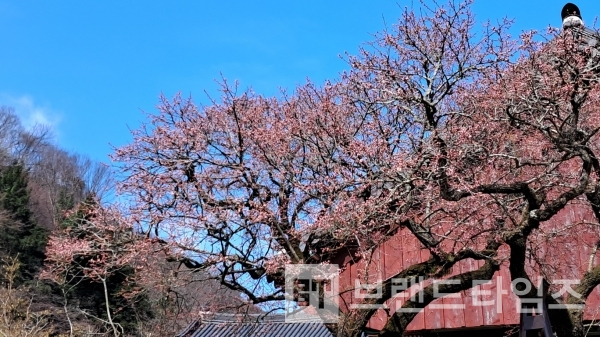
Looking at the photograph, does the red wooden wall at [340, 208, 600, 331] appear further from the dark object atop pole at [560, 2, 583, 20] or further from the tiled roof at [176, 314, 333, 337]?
the tiled roof at [176, 314, 333, 337]

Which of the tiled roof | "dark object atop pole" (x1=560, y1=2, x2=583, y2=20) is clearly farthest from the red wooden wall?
the tiled roof

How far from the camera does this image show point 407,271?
17.7 feet

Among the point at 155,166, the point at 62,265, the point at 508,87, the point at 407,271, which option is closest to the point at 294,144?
the point at 155,166

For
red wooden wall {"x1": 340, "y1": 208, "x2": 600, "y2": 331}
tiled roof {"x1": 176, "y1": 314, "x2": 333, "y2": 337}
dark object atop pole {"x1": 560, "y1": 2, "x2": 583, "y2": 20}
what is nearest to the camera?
red wooden wall {"x1": 340, "y1": 208, "x2": 600, "y2": 331}

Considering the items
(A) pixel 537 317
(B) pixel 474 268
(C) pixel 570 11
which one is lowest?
(A) pixel 537 317

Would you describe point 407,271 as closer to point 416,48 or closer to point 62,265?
point 416,48

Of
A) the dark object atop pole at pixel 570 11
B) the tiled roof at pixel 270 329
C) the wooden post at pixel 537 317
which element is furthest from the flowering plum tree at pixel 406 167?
the tiled roof at pixel 270 329

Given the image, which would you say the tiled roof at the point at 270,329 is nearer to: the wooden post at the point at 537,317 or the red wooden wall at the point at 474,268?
the red wooden wall at the point at 474,268

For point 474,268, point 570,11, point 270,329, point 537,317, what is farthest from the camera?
point 270,329

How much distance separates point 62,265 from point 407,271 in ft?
16.3

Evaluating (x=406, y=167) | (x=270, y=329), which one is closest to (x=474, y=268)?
(x=406, y=167)

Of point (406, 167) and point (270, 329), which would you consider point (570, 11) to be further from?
point (270, 329)

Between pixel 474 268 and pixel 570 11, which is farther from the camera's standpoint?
pixel 570 11

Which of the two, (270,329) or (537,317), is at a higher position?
Result: (270,329)
